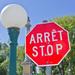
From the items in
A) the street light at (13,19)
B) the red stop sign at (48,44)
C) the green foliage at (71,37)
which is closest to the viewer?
the red stop sign at (48,44)

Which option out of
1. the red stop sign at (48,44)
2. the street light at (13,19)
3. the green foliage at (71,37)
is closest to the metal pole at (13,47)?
the street light at (13,19)

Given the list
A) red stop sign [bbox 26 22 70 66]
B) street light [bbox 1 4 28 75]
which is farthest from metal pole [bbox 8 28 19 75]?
red stop sign [bbox 26 22 70 66]

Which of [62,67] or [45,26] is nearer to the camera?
[45,26]

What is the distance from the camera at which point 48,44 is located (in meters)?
4.32

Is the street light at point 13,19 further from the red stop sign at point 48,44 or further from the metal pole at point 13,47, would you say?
the red stop sign at point 48,44

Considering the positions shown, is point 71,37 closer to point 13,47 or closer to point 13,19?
point 13,47

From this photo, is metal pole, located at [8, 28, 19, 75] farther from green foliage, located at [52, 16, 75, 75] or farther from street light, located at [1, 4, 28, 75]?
green foliage, located at [52, 16, 75, 75]

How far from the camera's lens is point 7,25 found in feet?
17.1

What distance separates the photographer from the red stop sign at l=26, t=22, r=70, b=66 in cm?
428

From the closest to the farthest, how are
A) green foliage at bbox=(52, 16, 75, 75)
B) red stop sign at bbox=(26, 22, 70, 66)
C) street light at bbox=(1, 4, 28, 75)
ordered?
red stop sign at bbox=(26, 22, 70, 66) < street light at bbox=(1, 4, 28, 75) < green foliage at bbox=(52, 16, 75, 75)

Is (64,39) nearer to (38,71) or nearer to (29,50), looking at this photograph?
(29,50)

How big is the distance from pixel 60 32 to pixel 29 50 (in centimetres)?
51

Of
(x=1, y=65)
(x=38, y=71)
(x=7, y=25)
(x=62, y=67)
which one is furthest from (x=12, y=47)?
(x=1, y=65)

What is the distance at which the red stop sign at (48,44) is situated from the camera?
428cm
